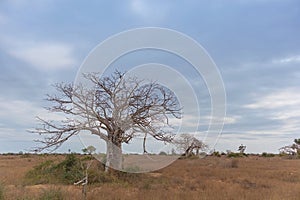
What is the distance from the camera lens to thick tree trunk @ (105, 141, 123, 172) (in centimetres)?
1602

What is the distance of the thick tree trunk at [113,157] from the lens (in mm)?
16016

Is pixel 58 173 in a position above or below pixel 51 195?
above

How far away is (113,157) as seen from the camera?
16.2 meters

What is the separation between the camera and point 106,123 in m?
16.0

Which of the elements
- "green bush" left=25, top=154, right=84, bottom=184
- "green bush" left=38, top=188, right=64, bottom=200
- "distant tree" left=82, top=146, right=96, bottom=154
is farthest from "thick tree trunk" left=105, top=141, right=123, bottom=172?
"green bush" left=38, top=188, right=64, bottom=200

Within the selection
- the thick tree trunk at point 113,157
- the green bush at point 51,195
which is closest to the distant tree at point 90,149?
the thick tree trunk at point 113,157

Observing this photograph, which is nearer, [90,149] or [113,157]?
[90,149]

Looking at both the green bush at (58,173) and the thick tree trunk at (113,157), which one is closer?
the green bush at (58,173)

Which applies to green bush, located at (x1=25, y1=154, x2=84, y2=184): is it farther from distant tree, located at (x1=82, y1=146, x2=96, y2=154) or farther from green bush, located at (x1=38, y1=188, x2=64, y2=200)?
green bush, located at (x1=38, y1=188, x2=64, y2=200)

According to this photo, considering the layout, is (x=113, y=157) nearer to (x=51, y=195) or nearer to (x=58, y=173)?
(x=58, y=173)

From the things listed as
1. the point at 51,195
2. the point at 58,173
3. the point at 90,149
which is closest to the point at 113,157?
the point at 90,149

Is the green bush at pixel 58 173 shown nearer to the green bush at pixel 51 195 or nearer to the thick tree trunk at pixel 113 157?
the thick tree trunk at pixel 113 157

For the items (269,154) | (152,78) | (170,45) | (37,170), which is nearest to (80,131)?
(37,170)

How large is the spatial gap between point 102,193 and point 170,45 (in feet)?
23.4
